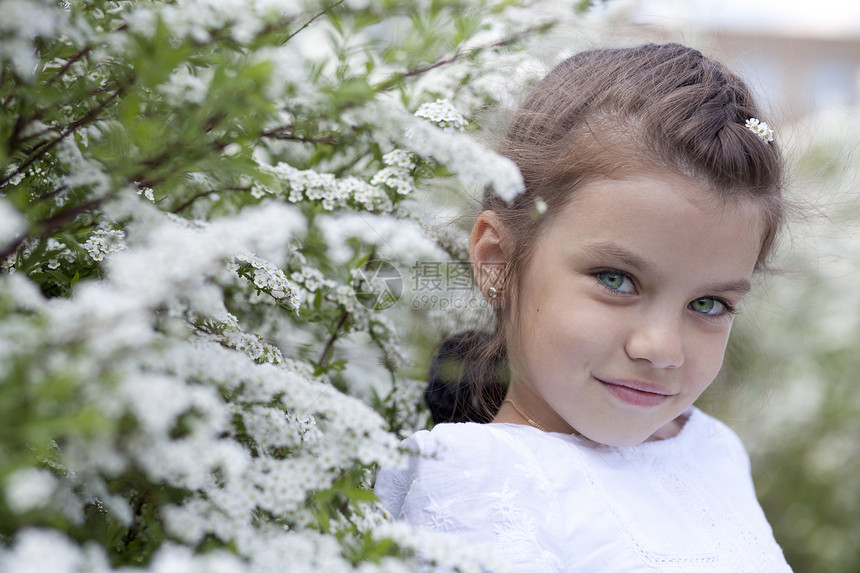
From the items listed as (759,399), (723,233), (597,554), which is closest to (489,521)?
(597,554)

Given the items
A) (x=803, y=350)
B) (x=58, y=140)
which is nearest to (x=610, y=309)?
(x=58, y=140)

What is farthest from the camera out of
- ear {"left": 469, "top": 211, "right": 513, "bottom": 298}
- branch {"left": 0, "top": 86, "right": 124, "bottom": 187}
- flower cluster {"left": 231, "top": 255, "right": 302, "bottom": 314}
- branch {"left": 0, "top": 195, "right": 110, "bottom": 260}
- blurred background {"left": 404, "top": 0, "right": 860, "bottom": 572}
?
blurred background {"left": 404, "top": 0, "right": 860, "bottom": 572}

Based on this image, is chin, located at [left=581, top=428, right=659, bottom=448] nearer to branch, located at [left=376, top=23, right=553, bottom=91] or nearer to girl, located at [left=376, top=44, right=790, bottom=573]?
A: girl, located at [left=376, top=44, right=790, bottom=573]

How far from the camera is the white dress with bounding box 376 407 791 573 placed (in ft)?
3.74

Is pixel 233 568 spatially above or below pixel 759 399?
above

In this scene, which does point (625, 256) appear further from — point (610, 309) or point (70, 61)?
point (70, 61)

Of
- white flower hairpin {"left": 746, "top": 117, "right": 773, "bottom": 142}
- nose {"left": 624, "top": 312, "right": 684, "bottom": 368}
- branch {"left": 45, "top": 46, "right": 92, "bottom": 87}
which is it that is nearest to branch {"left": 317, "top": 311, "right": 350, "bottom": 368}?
nose {"left": 624, "top": 312, "right": 684, "bottom": 368}

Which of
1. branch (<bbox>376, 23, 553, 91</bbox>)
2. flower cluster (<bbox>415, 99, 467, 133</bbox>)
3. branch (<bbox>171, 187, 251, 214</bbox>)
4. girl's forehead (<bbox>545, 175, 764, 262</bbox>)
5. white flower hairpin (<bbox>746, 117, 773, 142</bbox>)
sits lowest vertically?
branch (<bbox>171, 187, 251, 214</bbox>)

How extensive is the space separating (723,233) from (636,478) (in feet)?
1.55

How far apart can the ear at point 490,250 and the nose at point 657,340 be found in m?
0.28

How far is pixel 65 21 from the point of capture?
2.68ft

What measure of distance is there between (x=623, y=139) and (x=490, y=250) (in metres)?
0.31

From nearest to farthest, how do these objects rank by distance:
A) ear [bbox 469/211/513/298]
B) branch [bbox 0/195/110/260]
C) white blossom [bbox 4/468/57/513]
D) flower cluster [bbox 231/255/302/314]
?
white blossom [bbox 4/468/57/513], branch [bbox 0/195/110/260], flower cluster [bbox 231/255/302/314], ear [bbox 469/211/513/298]

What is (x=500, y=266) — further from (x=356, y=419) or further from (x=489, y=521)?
(x=356, y=419)
